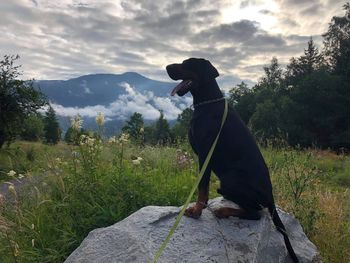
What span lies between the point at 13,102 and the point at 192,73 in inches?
845

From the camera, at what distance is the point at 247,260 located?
11.5 feet

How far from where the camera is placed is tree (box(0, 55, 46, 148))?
74.2 feet

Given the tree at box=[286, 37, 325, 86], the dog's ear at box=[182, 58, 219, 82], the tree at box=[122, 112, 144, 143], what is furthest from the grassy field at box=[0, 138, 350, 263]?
the tree at box=[286, 37, 325, 86]

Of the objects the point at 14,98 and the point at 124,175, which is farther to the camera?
the point at 14,98

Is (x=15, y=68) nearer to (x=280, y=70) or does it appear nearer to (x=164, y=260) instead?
(x=164, y=260)

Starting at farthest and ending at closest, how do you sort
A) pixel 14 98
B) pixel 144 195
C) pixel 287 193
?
pixel 14 98 < pixel 287 193 < pixel 144 195

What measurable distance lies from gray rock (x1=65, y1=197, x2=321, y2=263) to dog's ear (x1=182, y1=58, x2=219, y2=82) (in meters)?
1.37

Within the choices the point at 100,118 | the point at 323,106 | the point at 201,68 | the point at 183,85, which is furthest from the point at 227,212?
the point at 323,106

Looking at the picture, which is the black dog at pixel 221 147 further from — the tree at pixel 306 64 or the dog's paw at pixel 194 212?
the tree at pixel 306 64

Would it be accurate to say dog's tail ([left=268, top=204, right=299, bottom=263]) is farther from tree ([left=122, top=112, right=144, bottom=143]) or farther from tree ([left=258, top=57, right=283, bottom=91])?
tree ([left=258, top=57, right=283, bottom=91])

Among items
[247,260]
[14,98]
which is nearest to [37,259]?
[247,260]

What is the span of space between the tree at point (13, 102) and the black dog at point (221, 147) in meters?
20.9

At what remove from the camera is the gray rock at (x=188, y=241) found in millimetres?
3342

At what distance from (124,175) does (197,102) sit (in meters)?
1.69
